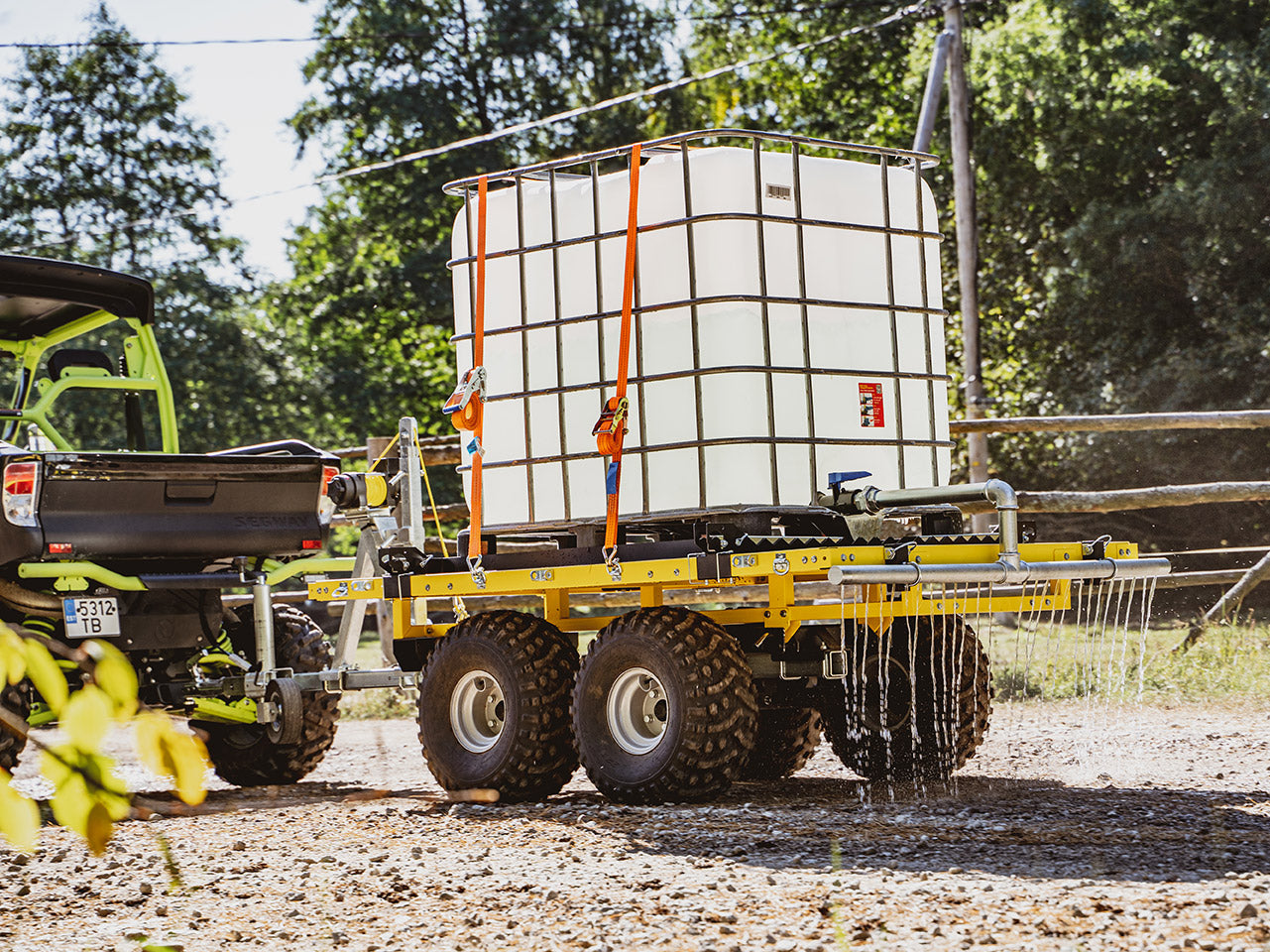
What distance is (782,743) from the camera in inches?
314

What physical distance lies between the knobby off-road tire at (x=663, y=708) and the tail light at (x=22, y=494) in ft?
8.47

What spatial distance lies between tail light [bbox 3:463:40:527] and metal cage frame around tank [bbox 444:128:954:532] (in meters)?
2.05

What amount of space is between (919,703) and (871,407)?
55.8 inches

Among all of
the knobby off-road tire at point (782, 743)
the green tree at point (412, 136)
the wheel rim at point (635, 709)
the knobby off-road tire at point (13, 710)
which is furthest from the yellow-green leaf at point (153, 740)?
the green tree at point (412, 136)

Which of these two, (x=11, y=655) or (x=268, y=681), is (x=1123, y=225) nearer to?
(x=268, y=681)

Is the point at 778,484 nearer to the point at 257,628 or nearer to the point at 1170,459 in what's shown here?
the point at 257,628

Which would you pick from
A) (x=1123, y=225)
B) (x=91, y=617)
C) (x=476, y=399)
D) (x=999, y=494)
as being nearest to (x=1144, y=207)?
(x=1123, y=225)

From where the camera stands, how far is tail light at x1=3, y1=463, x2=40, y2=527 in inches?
283

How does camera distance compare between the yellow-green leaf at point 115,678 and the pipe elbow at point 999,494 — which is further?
the pipe elbow at point 999,494

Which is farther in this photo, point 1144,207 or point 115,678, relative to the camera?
point 1144,207

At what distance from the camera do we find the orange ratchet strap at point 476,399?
298 inches

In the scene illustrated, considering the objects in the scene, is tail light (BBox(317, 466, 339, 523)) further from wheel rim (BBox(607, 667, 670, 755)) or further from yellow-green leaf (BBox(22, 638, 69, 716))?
yellow-green leaf (BBox(22, 638, 69, 716))

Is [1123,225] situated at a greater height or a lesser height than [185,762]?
greater

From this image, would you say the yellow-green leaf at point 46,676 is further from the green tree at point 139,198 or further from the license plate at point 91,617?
the green tree at point 139,198
